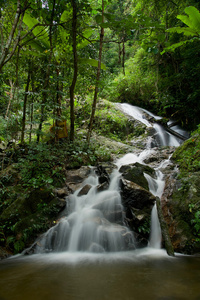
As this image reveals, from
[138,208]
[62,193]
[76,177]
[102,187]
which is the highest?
[76,177]

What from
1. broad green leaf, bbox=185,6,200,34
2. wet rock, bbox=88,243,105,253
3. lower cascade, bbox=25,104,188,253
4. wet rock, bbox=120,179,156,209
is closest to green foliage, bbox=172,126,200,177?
lower cascade, bbox=25,104,188,253

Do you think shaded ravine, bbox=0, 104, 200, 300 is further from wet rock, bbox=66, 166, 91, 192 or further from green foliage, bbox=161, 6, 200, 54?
green foliage, bbox=161, 6, 200, 54

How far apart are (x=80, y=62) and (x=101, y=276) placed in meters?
6.26

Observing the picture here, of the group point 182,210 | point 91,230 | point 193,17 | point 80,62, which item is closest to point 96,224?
point 91,230

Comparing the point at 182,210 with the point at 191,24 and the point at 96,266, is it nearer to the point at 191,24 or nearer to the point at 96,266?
the point at 96,266

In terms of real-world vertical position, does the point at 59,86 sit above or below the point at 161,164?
above

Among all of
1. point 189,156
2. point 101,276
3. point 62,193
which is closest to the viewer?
point 101,276

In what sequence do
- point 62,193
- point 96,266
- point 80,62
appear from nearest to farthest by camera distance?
point 96,266 → point 62,193 → point 80,62

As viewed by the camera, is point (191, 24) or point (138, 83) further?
point (138, 83)

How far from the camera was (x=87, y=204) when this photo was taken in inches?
196

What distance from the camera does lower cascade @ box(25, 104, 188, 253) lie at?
3.91 meters

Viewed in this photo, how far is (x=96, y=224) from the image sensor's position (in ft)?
13.8

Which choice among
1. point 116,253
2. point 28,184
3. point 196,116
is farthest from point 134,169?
point 196,116

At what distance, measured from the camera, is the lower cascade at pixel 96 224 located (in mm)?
3914
